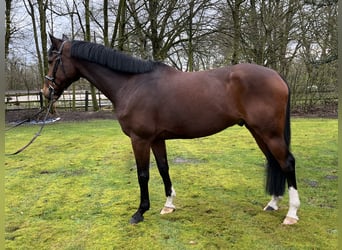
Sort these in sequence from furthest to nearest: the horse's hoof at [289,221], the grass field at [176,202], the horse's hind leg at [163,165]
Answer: the horse's hind leg at [163,165], the horse's hoof at [289,221], the grass field at [176,202]

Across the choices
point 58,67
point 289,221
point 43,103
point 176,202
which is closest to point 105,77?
point 58,67

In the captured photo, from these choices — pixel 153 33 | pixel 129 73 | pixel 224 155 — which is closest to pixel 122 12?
pixel 153 33

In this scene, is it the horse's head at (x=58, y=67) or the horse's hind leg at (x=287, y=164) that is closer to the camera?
the horse's hind leg at (x=287, y=164)

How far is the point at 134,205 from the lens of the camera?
341cm

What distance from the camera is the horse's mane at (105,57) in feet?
10.2

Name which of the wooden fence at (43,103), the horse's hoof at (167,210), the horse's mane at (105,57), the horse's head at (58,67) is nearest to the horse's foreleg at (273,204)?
the horse's hoof at (167,210)

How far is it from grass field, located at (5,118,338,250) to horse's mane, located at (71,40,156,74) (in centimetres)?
150

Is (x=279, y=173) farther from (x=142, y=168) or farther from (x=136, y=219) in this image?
(x=136, y=219)

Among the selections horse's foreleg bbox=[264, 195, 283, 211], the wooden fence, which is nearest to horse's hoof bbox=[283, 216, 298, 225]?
horse's foreleg bbox=[264, 195, 283, 211]

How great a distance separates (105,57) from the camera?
3109 millimetres

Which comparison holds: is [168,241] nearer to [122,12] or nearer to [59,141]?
[59,141]

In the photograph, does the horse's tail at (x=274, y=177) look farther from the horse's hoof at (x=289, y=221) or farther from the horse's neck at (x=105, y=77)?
the horse's neck at (x=105, y=77)

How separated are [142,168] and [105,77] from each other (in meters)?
1.01

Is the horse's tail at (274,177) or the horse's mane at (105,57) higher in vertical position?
the horse's mane at (105,57)
